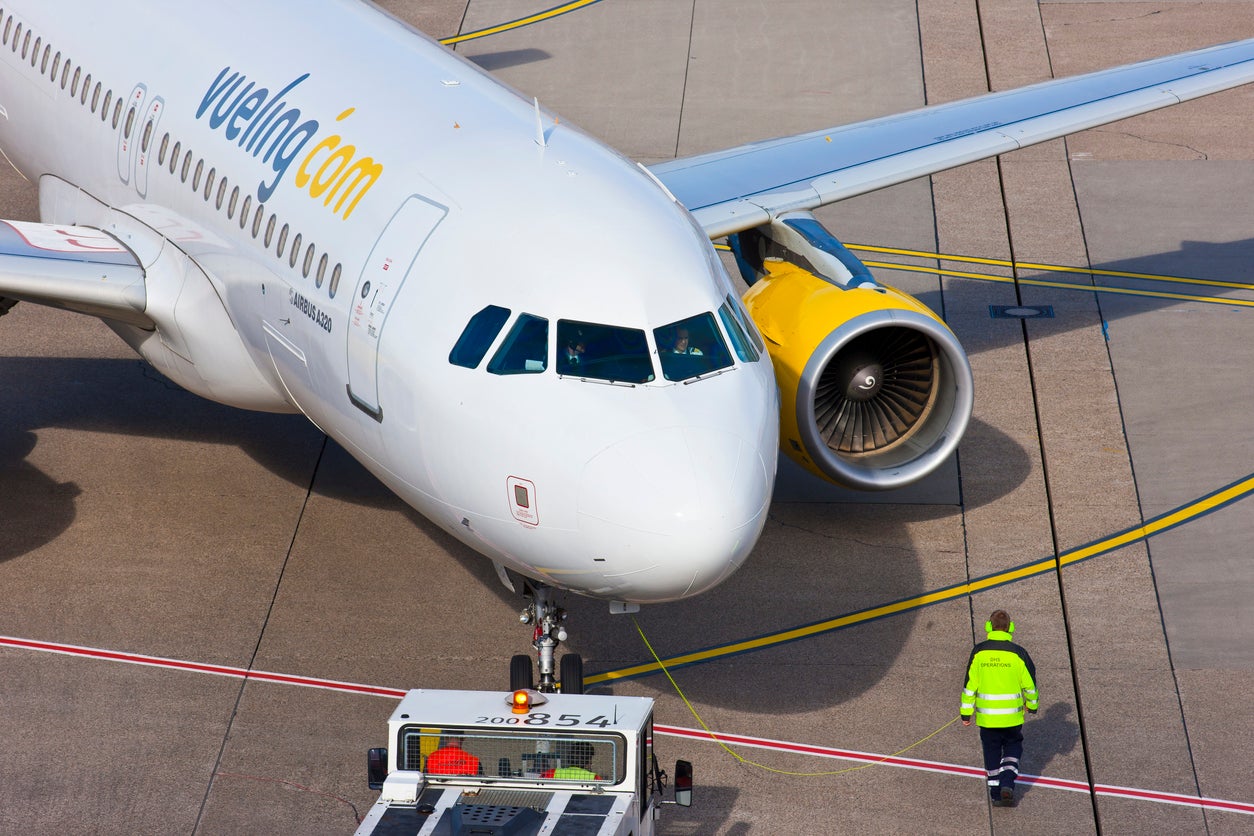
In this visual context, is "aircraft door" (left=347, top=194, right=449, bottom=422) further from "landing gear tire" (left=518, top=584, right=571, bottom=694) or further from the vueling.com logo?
"landing gear tire" (left=518, top=584, right=571, bottom=694)

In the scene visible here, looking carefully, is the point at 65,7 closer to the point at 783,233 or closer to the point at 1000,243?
the point at 783,233

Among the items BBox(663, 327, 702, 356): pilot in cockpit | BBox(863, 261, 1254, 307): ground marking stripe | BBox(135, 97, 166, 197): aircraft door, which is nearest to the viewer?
BBox(663, 327, 702, 356): pilot in cockpit

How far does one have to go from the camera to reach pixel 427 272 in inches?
472

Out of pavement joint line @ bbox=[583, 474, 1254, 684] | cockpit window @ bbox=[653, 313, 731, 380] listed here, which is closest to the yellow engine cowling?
pavement joint line @ bbox=[583, 474, 1254, 684]

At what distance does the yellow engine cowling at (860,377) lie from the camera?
595 inches

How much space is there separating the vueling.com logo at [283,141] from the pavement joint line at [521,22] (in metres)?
14.4

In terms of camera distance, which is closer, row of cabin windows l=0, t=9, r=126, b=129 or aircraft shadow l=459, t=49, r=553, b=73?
row of cabin windows l=0, t=9, r=126, b=129

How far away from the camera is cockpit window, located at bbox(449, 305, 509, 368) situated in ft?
37.5

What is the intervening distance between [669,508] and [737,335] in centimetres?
173

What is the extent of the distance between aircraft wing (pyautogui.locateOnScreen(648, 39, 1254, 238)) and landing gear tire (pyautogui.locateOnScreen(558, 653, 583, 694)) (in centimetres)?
541

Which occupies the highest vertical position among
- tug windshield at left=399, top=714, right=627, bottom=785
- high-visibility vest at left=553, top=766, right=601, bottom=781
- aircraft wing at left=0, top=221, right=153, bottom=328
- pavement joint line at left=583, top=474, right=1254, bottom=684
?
aircraft wing at left=0, top=221, right=153, bottom=328

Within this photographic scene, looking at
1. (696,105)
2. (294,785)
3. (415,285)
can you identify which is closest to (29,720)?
(294,785)

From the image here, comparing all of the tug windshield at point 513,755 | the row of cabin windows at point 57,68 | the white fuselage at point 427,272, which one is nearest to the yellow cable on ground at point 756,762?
the white fuselage at point 427,272

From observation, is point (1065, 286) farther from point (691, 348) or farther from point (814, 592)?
point (691, 348)
